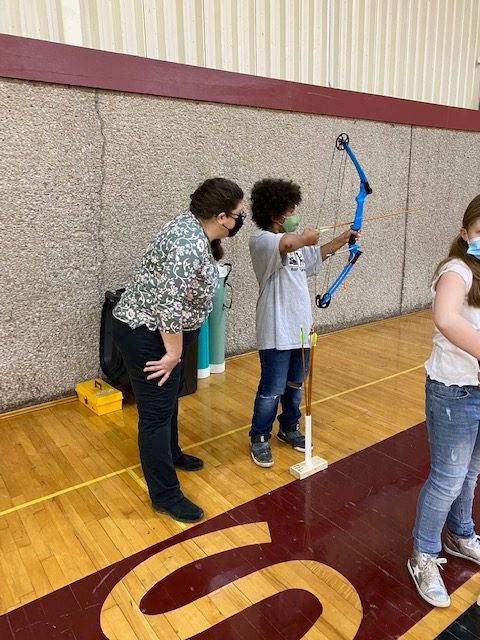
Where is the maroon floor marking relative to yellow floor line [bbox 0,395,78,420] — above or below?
above

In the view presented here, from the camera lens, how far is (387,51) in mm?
4852

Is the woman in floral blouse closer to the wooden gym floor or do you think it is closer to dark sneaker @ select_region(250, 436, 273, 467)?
the wooden gym floor

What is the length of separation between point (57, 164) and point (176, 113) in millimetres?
924

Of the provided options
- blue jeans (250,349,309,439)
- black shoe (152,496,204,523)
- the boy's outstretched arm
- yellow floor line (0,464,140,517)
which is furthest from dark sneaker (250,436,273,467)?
the boy's outstretched arm

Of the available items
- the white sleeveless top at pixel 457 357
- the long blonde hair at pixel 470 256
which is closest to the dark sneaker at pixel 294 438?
the white sleeveless top at pixel 457 357

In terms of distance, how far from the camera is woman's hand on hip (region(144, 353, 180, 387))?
1757mm

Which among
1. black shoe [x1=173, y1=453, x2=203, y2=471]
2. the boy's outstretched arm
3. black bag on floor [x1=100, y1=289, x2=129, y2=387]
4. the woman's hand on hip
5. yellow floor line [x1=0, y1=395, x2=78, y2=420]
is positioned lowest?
yellow floor line [x1=0, y1=395, x2=78, y2=420]

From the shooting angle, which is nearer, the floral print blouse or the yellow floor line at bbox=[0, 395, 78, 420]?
the floral print blouse

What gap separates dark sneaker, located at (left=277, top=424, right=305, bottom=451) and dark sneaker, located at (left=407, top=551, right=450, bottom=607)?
0.95 m

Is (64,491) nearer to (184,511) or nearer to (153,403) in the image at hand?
(184,511)

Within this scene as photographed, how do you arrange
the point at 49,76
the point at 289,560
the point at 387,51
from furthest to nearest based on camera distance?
the point at 387,51 → the point at 49,76 → the point at 289,560

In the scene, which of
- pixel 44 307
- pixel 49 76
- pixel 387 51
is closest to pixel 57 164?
pixel 49 76

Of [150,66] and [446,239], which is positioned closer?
[150,66]

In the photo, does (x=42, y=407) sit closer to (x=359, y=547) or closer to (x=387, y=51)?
(x=359, y=547)
